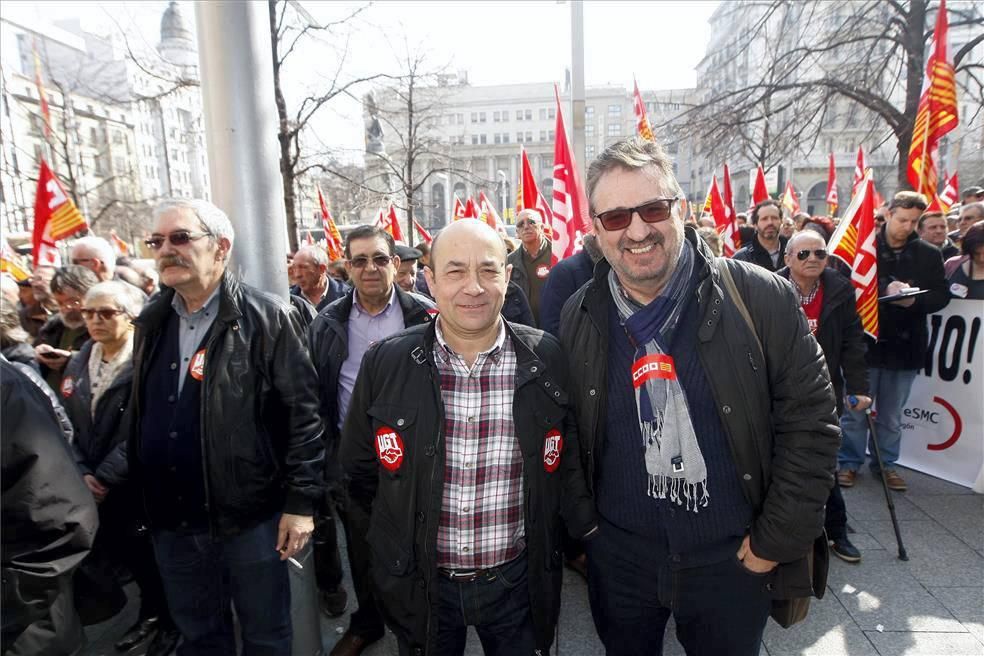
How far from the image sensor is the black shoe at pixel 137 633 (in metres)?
3.16

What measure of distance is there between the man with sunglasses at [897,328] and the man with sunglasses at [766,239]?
0.88m

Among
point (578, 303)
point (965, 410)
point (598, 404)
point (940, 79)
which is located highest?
point (940, 79)

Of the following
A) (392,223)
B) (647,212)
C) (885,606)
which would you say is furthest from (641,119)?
(647,212)

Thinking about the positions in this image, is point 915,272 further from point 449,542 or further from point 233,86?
point 233,86

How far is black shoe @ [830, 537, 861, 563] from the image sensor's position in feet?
11.8

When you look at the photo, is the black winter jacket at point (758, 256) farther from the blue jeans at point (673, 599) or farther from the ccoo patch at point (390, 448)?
the ccoo patch at point (390, 448)

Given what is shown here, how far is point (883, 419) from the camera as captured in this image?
15.1ft

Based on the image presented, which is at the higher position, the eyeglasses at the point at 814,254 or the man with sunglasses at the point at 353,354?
the eyeglasses at the point at 814,254

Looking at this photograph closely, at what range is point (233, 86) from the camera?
8.87 ft

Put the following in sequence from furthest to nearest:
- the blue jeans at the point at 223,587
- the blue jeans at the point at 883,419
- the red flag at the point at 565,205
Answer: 1. the red flag at the point at 565,205
2. the blue jeans at the point at 883,419
3. the blue jeans at the point at 223,587

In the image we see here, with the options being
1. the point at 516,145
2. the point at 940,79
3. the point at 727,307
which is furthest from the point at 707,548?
the point at 516,145

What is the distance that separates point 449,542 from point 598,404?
699mm

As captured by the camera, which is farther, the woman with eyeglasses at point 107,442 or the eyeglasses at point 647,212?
the woman with eyeglasses at point 107,442

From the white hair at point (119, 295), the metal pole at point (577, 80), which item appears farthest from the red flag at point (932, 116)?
the white hair at point (119, 295)
